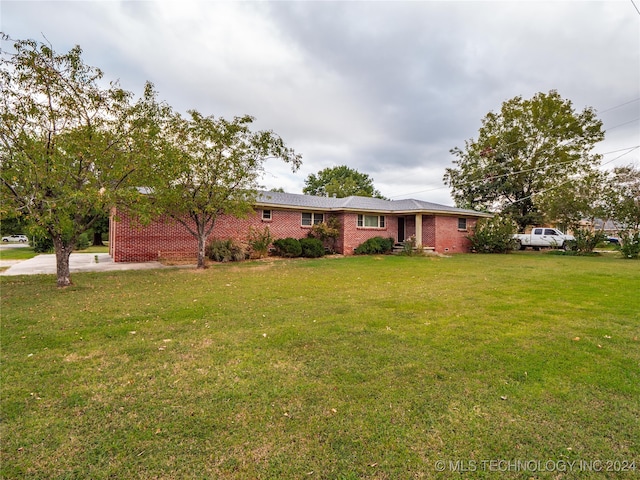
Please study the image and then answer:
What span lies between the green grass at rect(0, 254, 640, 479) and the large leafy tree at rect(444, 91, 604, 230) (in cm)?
2549

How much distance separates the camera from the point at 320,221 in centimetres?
1905

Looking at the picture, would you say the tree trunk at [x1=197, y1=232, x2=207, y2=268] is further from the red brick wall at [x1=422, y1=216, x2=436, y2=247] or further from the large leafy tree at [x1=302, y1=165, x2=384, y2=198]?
the large leafy tree at [x1=302, y1=165, x2=384, y2=198]

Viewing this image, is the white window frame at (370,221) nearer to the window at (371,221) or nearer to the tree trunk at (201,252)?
the window at (371,221)

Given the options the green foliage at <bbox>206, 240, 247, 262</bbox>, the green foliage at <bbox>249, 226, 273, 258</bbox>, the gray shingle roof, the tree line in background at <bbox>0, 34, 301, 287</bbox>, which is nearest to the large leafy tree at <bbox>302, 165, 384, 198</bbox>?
the gray shingle roof

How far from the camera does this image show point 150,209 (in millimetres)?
8555

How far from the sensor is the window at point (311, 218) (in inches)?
728

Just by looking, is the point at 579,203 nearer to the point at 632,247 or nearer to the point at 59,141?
the point at 632,247

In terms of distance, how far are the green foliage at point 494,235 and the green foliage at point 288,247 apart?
12.1 m

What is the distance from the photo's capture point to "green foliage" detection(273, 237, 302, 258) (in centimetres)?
1619

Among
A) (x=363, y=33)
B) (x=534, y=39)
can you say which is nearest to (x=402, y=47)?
(x=363, y=33)

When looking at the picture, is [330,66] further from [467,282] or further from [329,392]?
[329,392]

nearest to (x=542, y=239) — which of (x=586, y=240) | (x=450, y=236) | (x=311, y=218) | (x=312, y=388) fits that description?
(x=586, y=240)

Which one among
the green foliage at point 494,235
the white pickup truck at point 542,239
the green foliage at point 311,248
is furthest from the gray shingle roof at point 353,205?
the white pickup truck at point 542,239

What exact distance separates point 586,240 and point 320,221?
16912mm
